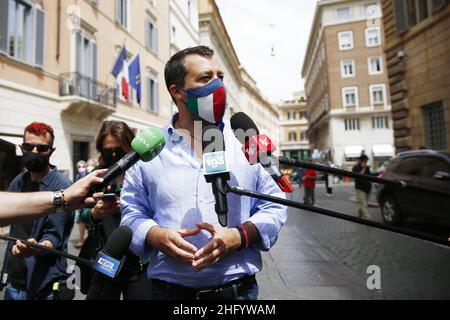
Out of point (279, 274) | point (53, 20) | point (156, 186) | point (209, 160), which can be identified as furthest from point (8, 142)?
point (209, 160)

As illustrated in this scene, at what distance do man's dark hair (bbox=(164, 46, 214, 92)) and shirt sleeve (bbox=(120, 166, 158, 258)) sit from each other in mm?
396

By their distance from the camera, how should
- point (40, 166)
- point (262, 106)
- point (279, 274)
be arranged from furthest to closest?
point (279, 274) → point (262, 106) → point (40, 166)

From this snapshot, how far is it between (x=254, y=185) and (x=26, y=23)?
7221 mm

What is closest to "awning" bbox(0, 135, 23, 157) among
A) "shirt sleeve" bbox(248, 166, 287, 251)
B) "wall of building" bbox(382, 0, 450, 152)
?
"shirt sleeve" bbox(248, 166, 287, 251)

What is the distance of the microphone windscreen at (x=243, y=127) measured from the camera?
4.12 ft

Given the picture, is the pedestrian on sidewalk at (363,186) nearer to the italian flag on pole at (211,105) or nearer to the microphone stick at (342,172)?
the microphone stick at (342,172)

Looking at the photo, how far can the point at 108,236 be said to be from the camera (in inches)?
75.1

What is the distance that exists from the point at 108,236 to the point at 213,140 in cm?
107

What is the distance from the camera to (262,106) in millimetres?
2174

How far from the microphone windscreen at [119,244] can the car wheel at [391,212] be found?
21.0 feet

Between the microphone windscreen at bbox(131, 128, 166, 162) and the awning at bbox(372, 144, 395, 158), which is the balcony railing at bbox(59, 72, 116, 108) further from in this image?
the awning at bbox(372, 144, 395, 158)

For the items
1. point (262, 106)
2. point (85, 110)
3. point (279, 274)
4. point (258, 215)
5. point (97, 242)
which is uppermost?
point (85, 110)

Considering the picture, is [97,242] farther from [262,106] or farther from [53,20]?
[53,20]

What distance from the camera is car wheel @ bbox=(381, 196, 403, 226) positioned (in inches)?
260
